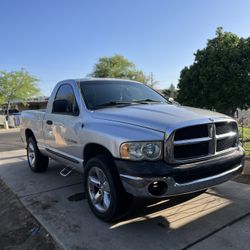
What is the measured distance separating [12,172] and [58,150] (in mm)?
2307

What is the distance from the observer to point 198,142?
319 centimetres

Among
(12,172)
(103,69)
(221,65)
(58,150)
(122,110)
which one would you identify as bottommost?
(12,172)

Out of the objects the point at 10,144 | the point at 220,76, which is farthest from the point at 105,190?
the point at 10,144

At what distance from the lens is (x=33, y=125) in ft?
20.1

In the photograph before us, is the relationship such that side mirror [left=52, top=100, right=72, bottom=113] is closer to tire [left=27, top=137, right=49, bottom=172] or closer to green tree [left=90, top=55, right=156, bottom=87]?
tire [left=27, top=137, right=49, bottom=172]

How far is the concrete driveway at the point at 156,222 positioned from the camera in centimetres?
316

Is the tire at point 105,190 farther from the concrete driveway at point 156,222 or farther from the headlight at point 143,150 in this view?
the headlight at point 143,150

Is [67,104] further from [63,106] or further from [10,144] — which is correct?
[10,144]

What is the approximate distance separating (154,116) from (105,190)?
3.66 ft

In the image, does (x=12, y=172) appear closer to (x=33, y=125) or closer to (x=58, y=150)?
(x=33, y=125)

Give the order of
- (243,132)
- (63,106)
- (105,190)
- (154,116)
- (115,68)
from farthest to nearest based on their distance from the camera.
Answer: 1. (115,68)
2. (243,132)
3. (63,106)
4. (105,190)
5. (154,116)

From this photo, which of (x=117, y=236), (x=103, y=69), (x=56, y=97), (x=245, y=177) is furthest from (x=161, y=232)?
(x=103, y=69)

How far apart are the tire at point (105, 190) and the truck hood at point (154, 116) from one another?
54cm

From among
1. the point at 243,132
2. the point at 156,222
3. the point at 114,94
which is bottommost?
the point at 156,222
